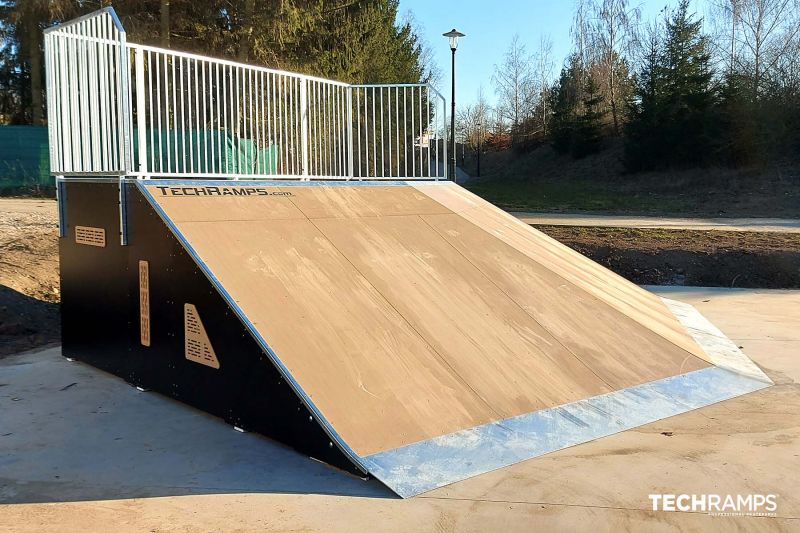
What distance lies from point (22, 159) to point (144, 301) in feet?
62.5

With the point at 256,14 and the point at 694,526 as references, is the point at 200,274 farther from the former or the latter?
the point at 256,14

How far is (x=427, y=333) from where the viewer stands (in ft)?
17.7

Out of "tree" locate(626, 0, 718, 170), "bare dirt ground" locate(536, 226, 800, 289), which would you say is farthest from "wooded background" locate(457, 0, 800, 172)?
"bare dirt ground" locate(536, 226, 800, 289)

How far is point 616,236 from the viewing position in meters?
15.3

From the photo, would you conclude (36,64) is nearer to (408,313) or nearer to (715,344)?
(408,313)

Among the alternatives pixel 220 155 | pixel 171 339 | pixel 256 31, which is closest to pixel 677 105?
pixel 256 31

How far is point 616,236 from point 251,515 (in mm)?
13371

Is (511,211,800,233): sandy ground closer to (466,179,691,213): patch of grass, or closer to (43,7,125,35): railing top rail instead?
(466,179,691,213): patch of grass

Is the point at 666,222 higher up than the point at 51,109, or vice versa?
the point at 51,109

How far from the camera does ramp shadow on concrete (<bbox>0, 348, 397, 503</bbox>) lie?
153 inches

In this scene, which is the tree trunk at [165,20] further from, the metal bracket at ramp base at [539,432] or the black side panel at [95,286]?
the metal bracket at ramp base at [539,432]

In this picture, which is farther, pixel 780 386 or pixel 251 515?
pixel 780 386

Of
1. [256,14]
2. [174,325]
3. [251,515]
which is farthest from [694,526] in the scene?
[256,14]

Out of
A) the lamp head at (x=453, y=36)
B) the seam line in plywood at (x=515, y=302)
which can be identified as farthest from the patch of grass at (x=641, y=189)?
the seam line in plywood at (x=515, y=302)
